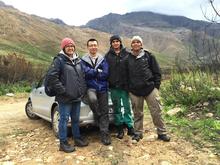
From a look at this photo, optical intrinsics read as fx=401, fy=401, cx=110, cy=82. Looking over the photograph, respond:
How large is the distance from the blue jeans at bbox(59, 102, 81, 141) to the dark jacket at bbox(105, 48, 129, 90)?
0.78m

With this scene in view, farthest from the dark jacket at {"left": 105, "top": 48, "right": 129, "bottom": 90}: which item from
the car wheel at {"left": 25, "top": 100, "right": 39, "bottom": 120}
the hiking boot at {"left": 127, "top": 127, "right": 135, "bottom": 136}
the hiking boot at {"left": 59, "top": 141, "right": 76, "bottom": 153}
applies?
the car wheel at {"left": 25, "top": 100, "right": 39, "bottom": 120}

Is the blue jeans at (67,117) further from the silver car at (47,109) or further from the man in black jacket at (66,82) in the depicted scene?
the silver car at (47,109)

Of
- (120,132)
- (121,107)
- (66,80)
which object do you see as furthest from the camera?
(120,132)

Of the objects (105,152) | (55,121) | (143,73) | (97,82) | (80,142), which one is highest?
(143,73)

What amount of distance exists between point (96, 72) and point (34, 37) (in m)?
137

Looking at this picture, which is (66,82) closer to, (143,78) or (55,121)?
(143,78)

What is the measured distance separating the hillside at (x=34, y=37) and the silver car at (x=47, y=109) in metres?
85.3

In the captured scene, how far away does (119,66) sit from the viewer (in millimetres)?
7336

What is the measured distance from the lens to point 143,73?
7.18 metres

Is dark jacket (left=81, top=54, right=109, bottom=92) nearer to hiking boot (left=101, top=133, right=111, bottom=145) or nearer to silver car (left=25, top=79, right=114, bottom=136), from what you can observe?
silver car (left=25, top=79, right=114, bottom=136)

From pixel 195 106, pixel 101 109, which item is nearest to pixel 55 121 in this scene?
pixel 101 109

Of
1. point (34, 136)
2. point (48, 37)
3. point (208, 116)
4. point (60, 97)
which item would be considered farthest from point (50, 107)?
point (48, 37)

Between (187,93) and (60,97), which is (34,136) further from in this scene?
(187,93)

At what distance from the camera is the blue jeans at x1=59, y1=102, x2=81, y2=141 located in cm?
714
